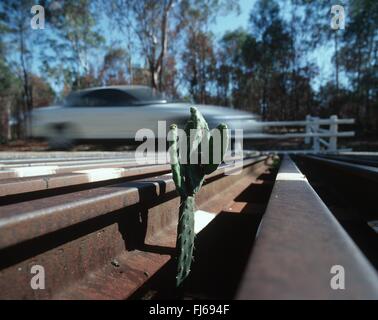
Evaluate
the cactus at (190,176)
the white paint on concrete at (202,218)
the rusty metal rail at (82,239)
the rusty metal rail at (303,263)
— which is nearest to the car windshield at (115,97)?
the white paint on concrete at (202,218)

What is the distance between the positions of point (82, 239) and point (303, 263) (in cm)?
59

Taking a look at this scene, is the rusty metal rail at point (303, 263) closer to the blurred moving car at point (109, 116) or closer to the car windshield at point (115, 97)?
the blurred moving car at point (109, 116)

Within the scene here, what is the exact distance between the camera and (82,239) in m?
0.81

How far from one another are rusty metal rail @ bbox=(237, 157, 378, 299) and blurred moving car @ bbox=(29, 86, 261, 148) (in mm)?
7256

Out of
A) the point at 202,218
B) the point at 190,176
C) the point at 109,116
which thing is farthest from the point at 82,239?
the point at 109,116

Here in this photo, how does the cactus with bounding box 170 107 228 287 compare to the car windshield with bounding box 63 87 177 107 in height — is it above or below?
below

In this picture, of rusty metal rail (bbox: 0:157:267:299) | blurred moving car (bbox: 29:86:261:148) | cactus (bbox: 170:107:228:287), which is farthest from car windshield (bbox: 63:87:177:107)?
cactus (bbox: 170:107:228:287)

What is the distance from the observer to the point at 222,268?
45.3 inches

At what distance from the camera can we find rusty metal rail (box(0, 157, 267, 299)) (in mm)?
610

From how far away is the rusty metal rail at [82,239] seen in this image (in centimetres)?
61

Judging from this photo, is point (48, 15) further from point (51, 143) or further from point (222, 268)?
point (222, 268)

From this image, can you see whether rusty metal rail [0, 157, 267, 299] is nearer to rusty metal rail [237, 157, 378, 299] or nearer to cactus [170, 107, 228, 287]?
cactus [170, 107, 228, 287]

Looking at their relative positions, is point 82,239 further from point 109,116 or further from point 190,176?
point 109,116

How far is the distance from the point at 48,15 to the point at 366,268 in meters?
30.3
